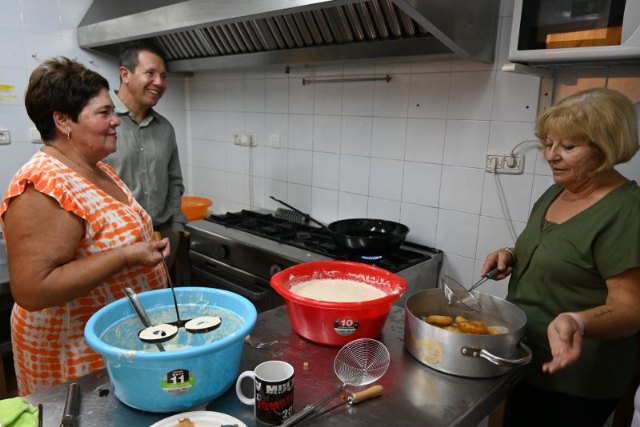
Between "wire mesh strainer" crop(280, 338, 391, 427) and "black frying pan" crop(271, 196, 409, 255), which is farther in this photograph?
"black frying pan" crop(271, 196, 409, 255)

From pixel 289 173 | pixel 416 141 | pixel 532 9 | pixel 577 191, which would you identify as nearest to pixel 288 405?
pixel 577 191

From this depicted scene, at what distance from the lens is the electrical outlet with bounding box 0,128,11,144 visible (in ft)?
8.05

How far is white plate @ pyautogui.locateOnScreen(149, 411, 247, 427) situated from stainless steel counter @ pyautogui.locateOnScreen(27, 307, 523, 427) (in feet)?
0.18

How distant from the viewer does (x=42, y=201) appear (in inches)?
40.4

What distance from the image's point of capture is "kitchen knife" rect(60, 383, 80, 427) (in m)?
0.77

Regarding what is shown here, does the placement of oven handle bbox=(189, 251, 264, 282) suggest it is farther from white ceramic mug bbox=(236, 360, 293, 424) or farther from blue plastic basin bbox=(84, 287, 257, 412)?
white ceramic mug bbox=(236, 360, 293, 424)

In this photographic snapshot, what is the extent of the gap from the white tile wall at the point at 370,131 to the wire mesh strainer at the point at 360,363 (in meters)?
1.07

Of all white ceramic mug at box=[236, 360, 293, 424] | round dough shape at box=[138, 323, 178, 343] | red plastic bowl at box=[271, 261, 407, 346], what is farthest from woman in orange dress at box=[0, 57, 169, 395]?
white ceramic mug at box=[236, 360, 293, 424]

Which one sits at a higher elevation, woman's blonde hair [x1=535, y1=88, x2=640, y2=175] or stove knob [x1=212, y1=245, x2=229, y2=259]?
woman's blonde hair [x1=535, y1=88, x2=640, y2=175]

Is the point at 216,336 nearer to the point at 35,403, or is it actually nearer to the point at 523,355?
the point at 35,403

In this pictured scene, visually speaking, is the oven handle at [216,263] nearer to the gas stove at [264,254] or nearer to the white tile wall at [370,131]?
the gas stove at [264,254]

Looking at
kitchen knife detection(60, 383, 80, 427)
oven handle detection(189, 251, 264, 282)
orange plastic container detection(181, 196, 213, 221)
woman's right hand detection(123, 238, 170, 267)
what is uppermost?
woman's right hand detection(123, 238, 170, 267)

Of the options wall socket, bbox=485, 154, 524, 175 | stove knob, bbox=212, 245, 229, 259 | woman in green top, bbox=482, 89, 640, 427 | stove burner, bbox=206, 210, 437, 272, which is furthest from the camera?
stove knob, bbox=212, 245, 229, 259

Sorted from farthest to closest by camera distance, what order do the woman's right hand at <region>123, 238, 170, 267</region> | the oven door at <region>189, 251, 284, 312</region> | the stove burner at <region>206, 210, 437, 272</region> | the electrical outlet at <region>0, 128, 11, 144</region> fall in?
the electrical outlet at <region>0, 128, 11, 144</region>, the oven door at <region>189, 251, 284, 312</region>, the stove burner at <region>206, 210, 437, 272</region>, the woman's right hand at <region>123, 238, 170, 267</region>
